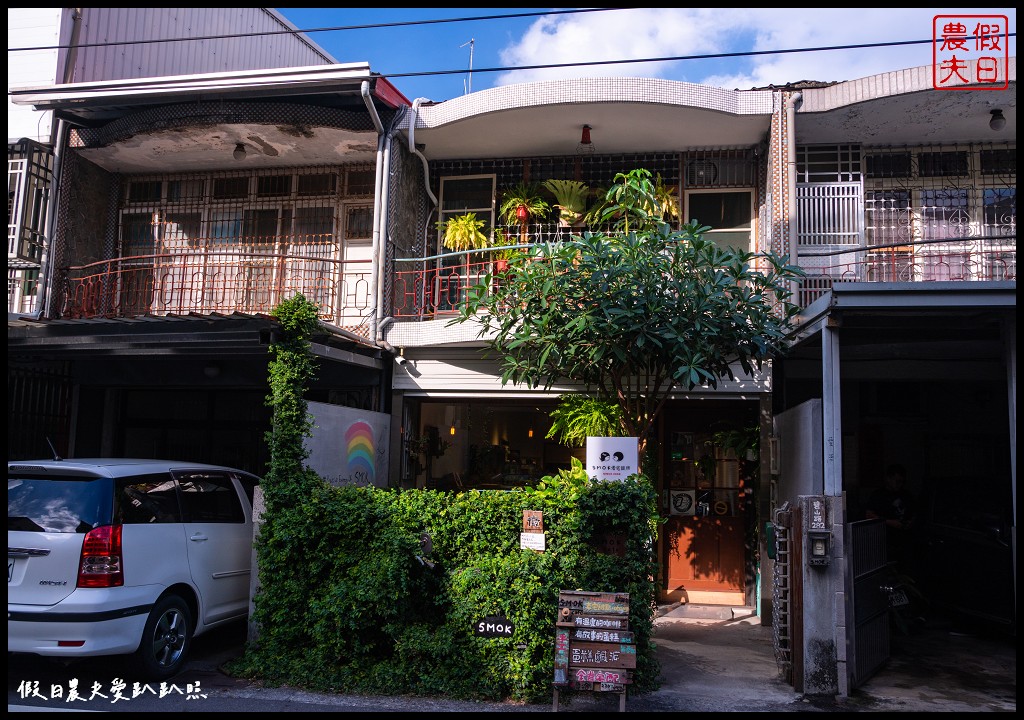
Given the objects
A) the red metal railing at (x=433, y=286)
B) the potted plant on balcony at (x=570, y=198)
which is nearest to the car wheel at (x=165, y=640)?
the red metal railing at (x=433, y=286)

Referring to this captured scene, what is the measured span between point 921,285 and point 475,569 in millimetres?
4528

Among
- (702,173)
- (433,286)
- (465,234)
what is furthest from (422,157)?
(702,173)

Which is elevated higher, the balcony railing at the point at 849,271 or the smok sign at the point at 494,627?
the balcony railing at the point at 849,271

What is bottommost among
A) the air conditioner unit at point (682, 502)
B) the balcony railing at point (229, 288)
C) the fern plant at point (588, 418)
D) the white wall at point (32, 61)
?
the air conditioner unit at point (682, 502)

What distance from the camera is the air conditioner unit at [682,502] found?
1073cm

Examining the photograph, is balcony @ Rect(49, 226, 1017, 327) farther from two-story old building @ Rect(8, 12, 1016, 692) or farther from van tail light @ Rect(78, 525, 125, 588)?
van tail light @ Rect(78, 525, 125, 588)

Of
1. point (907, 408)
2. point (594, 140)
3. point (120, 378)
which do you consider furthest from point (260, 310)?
point (907, 408)

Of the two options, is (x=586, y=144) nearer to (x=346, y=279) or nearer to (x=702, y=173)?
(x=702, y=173)

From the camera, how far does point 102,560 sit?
5984mm

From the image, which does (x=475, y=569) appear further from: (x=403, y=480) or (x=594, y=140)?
(x=594, y=140)

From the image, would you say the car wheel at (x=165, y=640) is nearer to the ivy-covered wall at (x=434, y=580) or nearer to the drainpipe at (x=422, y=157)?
the ivy-covered wall at (x=434, y=580)

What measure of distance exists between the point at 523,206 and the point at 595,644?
6.58 metres

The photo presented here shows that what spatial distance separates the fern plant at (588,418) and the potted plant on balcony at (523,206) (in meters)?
3.03

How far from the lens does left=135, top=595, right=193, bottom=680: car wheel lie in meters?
6.30
